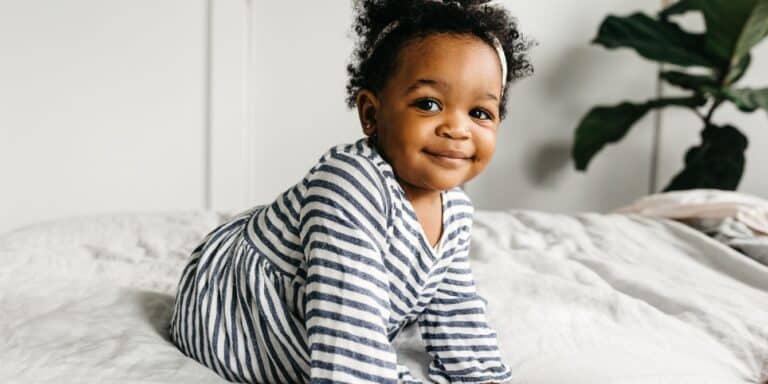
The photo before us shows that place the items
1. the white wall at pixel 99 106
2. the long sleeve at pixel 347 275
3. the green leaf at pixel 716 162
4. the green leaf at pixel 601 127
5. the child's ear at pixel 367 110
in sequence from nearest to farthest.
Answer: the long sleeve at pixel 347 275 → the child's ear at pixel 367 110 → the white wall at pixel 99 106 → the green leaf at pixel 716 162 → the green leaf at pixel 601 127

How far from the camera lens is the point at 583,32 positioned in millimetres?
2811

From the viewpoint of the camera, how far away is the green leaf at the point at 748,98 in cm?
224

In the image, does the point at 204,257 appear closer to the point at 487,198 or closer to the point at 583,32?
the point at 487,198

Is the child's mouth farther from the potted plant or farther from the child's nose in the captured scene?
the potted plant

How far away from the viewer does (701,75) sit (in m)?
2.45

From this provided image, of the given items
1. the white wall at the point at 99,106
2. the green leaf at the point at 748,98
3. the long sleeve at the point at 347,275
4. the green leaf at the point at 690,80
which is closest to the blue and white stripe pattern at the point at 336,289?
the long sleeve at the point at 347,275

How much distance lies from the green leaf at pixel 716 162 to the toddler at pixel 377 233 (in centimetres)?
167

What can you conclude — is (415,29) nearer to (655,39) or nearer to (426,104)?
(426,104)

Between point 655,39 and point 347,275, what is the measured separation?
2032 millimetres

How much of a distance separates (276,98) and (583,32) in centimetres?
119

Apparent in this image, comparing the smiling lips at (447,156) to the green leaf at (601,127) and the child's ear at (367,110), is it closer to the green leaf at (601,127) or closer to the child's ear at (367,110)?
the child's ear at (367,110)

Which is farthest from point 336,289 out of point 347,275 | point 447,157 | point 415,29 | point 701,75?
point 701,75

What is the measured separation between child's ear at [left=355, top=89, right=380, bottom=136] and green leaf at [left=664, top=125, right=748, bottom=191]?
5.96ft

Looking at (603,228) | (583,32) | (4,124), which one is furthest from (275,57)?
(603,228)
